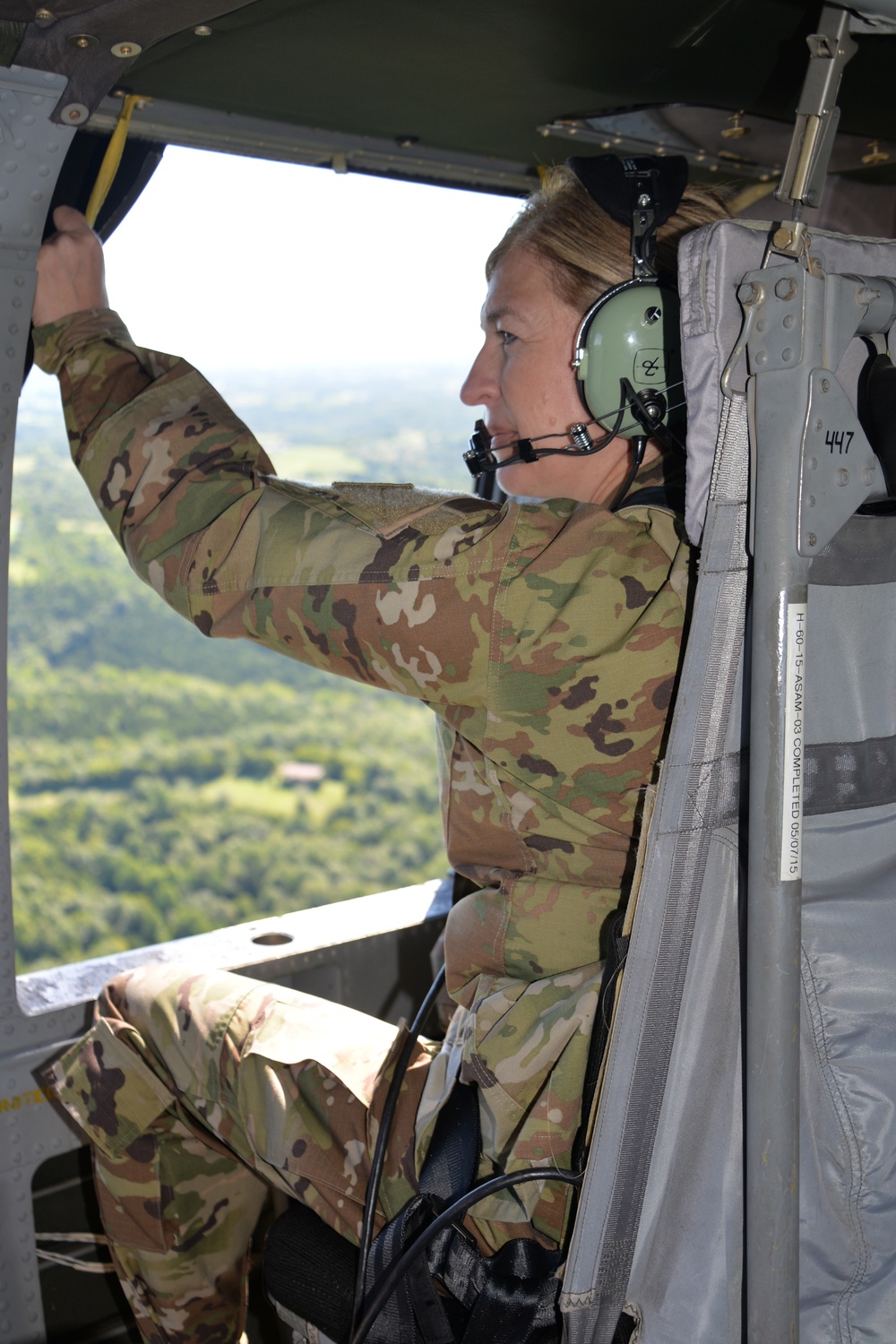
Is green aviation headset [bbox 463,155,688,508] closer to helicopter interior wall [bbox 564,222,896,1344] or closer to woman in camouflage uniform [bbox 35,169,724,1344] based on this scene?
woman in camouflage uniform [bbox 35,169,724,1344]

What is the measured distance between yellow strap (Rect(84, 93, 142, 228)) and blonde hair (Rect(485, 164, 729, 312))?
24.3 inches

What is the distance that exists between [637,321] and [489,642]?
1.50 ft

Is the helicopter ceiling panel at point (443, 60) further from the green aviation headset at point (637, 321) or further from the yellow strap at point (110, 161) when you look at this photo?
the green aviation headset at point (637, 321)

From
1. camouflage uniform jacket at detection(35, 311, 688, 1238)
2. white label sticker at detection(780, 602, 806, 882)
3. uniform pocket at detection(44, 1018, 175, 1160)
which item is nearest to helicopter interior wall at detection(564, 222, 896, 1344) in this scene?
white label sticker at detection(780, 602, 806, 882)

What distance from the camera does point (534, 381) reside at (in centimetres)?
152

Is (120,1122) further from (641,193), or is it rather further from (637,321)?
(641,193)

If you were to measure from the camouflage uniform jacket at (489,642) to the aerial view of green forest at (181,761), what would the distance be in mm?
37644

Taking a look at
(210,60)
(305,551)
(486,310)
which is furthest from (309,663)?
(210,60)

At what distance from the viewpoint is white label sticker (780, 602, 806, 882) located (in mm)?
1000

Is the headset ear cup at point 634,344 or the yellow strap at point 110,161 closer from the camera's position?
the headset ear cup at point 634,344

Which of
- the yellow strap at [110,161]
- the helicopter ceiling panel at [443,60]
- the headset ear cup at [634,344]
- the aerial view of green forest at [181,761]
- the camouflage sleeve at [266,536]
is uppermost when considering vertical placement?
the helicopter ceiling panel at [443,60]

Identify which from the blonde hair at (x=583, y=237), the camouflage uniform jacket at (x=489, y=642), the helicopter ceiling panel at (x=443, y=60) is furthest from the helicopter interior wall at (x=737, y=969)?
the helicopter ceiling panel at (x=443, y=60)

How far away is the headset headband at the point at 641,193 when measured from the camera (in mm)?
1388

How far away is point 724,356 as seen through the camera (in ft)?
3.39
